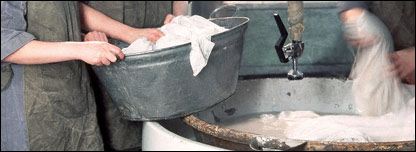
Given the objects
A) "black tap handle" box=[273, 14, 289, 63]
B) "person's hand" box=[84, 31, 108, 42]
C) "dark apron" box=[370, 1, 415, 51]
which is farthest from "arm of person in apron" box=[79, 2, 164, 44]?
"dark apron" box=[370, 1, 415, 51]

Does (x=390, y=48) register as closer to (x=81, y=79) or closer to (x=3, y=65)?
(x=81, y=79)

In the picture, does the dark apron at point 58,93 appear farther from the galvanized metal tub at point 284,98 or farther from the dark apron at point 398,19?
the dark apron at point 398,19

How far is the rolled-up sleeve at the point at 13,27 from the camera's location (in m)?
1.79

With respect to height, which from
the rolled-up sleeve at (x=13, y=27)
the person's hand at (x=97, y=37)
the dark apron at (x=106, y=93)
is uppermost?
the rolled-up sleeve at (x=13, y=27)

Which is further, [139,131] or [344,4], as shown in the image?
[139,131]

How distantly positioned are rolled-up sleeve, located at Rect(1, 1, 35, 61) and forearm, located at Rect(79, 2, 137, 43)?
0.32 meters

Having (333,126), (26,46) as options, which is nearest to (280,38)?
(333,126)

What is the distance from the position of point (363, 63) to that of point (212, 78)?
69 centimetres

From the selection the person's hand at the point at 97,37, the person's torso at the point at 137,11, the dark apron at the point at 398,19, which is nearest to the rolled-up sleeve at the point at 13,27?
the person's hand at the point at 97,37

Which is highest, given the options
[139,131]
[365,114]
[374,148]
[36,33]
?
[36,33]

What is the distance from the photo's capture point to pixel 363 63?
2.13m

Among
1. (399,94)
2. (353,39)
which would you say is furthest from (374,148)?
(353,39)

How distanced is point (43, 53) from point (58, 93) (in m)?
0.35

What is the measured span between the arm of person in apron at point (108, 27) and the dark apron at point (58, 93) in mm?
97
